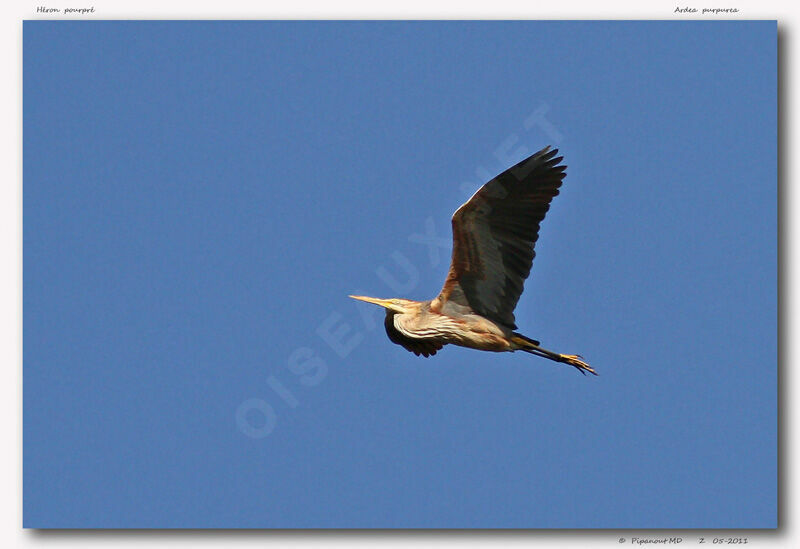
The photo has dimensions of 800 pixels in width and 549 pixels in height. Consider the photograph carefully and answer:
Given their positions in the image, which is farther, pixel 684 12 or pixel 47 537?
pixel 684 12

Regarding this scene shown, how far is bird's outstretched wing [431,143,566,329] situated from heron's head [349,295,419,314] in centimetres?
42

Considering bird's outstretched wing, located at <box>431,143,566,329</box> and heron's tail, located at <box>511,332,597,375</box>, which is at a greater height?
bird's outstretched wing, located at <box>431,143,566,329</box>

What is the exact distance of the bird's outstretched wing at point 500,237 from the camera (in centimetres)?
1156

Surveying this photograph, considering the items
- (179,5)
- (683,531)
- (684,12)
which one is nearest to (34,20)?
(179,5)

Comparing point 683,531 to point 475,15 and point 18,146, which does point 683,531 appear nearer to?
point 475,15

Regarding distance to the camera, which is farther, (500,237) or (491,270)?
(491,270)

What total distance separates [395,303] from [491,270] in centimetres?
134

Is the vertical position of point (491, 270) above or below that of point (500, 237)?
below

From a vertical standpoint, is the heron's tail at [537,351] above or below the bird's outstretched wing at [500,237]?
below

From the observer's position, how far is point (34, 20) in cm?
1197

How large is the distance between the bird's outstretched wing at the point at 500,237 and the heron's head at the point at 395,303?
418mm

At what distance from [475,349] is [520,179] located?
6.98 ft

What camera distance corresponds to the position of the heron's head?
41.5 ft

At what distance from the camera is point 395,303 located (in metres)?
12.8
